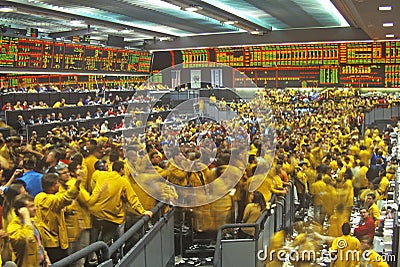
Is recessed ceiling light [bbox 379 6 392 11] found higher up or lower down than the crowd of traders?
higher up

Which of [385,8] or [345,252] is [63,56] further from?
[345,252]

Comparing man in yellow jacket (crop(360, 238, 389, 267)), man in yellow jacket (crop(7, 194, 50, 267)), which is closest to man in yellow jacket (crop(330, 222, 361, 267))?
man in yellow jacket (crop(360, 238, 389, 267))

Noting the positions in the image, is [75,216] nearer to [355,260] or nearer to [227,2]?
[355,260]

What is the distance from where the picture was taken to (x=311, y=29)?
2742 cm

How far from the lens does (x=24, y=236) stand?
4340 millimetres

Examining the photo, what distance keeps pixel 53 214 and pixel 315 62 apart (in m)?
25.2

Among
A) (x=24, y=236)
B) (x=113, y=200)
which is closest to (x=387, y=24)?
(x=113, y=200)

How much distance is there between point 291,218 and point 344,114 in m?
12.9

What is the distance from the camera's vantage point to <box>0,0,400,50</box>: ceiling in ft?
56.4

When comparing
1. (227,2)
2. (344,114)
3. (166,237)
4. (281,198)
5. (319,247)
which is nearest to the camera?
(319,247)

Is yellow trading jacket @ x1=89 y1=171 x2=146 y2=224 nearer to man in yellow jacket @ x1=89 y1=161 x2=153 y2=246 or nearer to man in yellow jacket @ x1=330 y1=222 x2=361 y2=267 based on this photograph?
man in yellow jacket @ x1=89 y1=161 x2=153 y2=246

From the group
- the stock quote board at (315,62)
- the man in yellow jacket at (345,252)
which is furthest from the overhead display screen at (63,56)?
the man in yellow jacket at (345,252)

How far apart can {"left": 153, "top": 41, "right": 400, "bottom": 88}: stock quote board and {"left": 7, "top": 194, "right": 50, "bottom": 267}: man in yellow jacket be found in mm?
25133

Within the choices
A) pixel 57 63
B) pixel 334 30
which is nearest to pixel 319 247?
pixel 57 63
